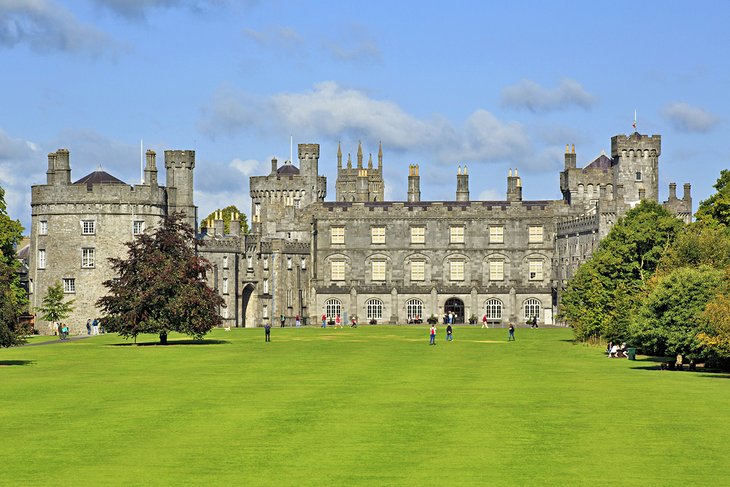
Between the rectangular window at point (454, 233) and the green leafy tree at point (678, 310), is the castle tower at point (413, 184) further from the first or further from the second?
the green leafy tree at point (678, 310)

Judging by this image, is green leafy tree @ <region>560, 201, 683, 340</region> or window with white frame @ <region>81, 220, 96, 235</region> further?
window with white frame @ <region>81, 220, 96, 235</region>

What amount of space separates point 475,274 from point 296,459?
97267mm

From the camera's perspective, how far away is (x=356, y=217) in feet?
408

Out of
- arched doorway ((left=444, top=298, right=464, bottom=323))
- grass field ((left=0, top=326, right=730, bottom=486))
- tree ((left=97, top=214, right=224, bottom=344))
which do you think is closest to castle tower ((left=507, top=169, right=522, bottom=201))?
arched doorway ((left=444, top=298, right=464, bottom=323))

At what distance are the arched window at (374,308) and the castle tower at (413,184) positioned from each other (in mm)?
15388

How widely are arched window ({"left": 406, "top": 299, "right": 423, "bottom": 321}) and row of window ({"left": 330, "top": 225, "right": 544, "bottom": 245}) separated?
208 inches

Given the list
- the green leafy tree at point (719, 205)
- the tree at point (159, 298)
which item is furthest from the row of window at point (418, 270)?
the tree at point (159, 298)

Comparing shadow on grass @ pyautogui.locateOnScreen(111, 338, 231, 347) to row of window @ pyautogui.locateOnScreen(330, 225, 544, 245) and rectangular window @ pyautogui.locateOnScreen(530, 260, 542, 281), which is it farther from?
rectangular window @ pyautogui.locateOnScreen(530, 260, 542, 281)

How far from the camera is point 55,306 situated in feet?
308

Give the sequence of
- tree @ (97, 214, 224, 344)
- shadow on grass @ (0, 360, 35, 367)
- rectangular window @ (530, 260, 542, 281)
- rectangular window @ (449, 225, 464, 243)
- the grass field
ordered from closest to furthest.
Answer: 1. the grass field
2. shadow on grass @ (0, 360, 35, 367)
3. tree @ (97, 214, 224, 344)
4. rectangular window @ (530, 260, 542, 281)
5. rectangular window @ (449, 225, 464, 243)

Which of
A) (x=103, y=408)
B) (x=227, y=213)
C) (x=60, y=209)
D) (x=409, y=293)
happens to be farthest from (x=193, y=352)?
(x=227, y=213)

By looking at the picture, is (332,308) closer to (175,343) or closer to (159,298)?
(175,343)

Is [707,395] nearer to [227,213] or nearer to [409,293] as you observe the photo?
[409,293]

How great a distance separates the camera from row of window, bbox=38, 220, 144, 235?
98875mm
